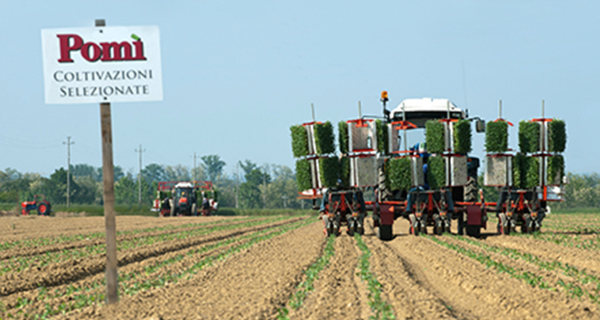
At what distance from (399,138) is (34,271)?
11067mm

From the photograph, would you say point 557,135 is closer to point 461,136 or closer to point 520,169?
point 520,169

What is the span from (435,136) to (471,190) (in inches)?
95.2

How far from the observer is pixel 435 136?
17922 millimetres

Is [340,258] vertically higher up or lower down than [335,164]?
lower down

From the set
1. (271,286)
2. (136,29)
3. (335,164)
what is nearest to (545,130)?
(335,164)

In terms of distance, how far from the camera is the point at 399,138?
1906cm

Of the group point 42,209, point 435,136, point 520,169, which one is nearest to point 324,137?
point 435,136

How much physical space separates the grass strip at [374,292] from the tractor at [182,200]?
131 feet

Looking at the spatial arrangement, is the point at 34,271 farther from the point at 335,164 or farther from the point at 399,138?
the point at 399,138

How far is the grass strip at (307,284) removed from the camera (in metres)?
7.81

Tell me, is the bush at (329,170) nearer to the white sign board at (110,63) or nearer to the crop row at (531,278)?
the crop row at (531,278)

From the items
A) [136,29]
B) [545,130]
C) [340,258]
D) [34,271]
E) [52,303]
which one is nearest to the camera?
[136,29]

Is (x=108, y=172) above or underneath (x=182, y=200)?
above

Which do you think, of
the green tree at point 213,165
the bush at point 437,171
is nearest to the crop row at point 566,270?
the bush at point 437,171
